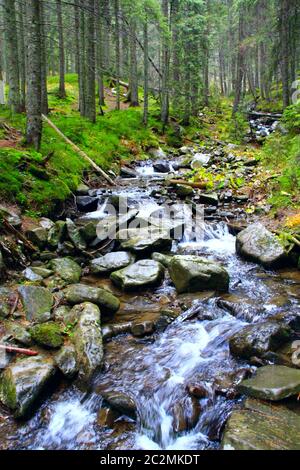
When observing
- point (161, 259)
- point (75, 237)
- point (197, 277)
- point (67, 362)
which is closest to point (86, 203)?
point (75, 237)

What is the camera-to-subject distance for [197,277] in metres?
6.64

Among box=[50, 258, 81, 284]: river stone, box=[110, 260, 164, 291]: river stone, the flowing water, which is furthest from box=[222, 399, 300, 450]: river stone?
box=[50, 258, 81, 284]: river stone

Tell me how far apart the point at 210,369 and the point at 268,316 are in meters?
1.63

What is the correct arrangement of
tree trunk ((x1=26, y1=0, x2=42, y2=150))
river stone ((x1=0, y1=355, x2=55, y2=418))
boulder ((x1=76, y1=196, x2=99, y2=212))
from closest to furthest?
river stone ((x1=0, y1=355, x2=55, y2=418)) → tree trunk ((x1=26, y1=0, x2=42, y2=150)) → boulder ((x1=76, y1=196, x2=99, y2=212))

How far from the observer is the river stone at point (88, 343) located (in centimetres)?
466

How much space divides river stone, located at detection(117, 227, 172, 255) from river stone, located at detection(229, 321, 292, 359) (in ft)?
10.7

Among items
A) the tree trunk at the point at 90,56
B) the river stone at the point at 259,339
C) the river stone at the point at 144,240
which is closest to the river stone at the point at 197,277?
the river stone at the point at 144,240

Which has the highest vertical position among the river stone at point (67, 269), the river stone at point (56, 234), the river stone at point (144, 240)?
the river stone at point (56, 234)

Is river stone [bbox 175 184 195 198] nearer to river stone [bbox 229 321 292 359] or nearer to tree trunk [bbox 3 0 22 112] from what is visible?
river stone [bbox 229 321 292 359]

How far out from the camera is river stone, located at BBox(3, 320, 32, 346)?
16.0 ft

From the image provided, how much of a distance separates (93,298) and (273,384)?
2.98m

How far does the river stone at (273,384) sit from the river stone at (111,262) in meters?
3.66

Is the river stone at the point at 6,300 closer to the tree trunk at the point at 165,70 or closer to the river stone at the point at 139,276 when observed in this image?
the river stone at the point at 139,276

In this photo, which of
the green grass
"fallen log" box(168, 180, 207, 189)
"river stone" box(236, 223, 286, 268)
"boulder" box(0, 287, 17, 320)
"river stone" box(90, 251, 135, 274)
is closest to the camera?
"boulder" box(0, 287, 17, 320)
